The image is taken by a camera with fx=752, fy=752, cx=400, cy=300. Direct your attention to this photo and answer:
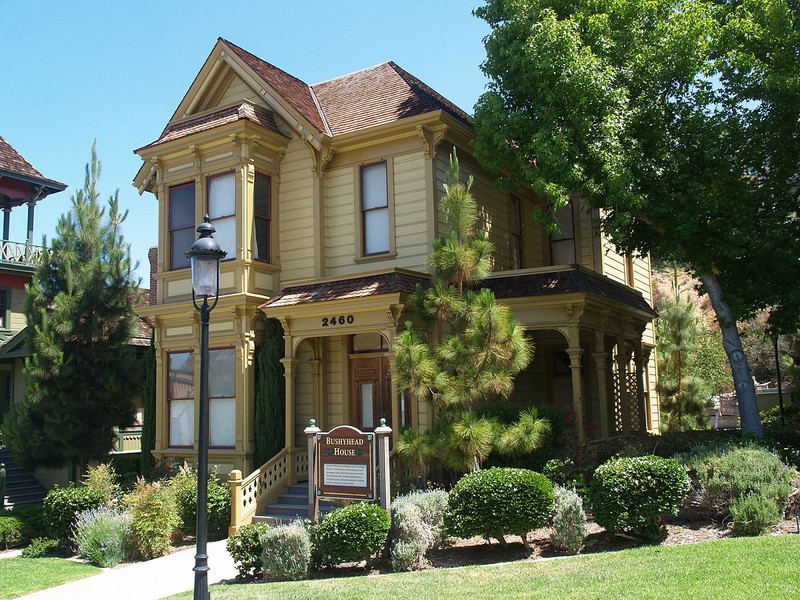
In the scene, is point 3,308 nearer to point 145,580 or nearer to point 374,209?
point 374,209

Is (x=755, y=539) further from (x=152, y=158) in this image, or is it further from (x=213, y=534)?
(x=152, y=158)

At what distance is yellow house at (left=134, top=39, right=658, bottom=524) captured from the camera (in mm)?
16422

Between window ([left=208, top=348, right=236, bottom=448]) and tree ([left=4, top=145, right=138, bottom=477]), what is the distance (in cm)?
312

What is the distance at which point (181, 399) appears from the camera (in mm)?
18953

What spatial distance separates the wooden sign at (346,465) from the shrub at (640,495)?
3621mm

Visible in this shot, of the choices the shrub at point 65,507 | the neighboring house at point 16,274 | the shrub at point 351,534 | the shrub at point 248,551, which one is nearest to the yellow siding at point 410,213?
the shrub at point 351,534

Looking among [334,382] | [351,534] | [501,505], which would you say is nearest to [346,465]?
[351,534]

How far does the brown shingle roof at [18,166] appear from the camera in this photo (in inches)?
1304

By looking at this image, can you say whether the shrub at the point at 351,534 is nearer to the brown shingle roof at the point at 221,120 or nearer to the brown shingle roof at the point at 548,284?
the brown shingle roof at the point at 548,284

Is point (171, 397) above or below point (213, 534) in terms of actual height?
above

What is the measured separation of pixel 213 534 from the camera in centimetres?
1565

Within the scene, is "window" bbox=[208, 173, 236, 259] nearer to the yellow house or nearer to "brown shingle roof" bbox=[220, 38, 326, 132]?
the yellow house

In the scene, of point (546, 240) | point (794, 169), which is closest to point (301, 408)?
point (546, 240)

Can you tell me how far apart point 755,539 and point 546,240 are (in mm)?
12423
